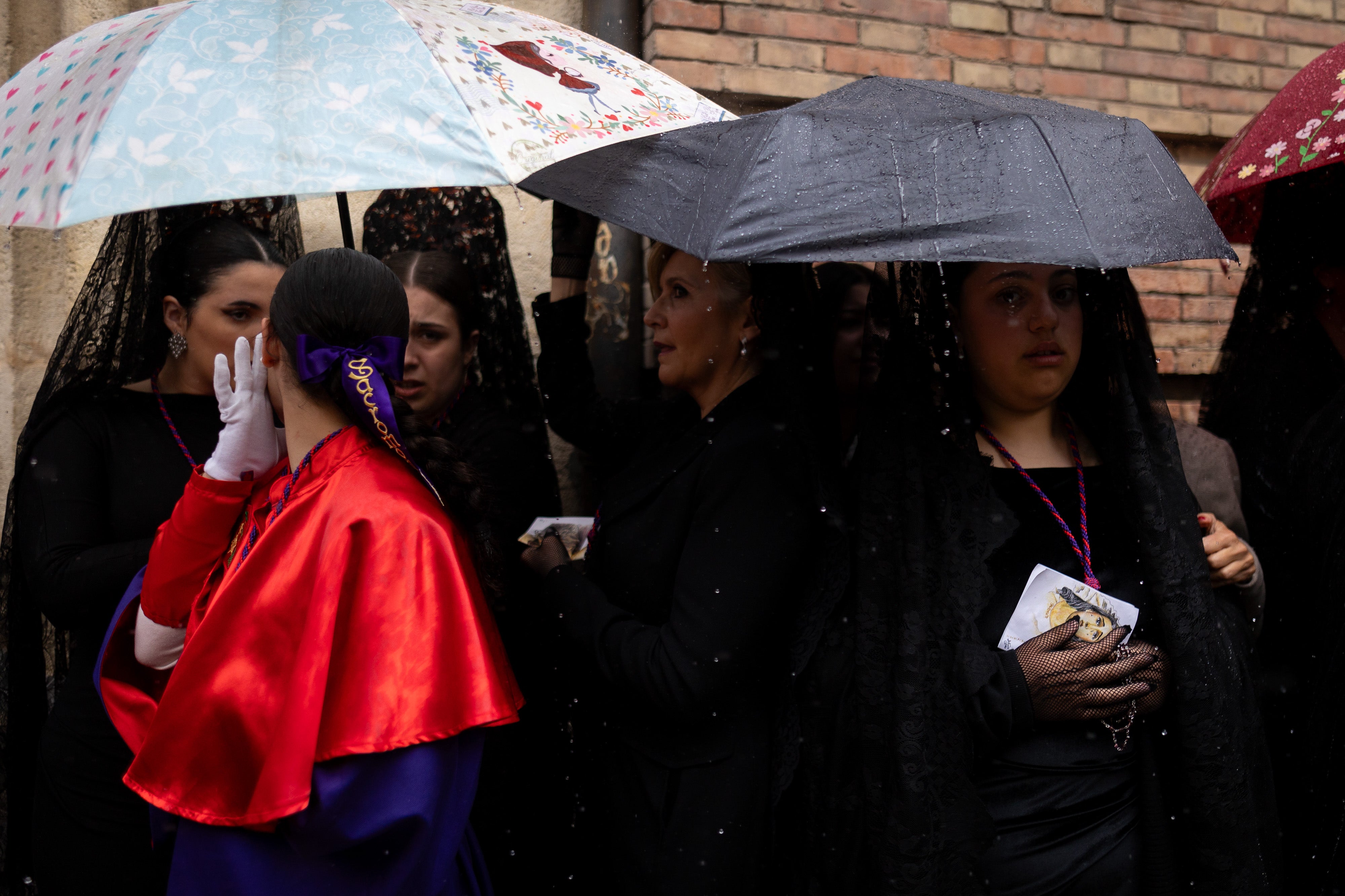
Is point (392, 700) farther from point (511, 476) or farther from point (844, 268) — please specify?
point (844, 268)

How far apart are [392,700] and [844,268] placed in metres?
1.95

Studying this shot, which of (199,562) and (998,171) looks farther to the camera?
(199,562)

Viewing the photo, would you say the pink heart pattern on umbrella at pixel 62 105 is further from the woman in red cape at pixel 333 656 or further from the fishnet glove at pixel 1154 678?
the fishnet glove at pixel 1154 678

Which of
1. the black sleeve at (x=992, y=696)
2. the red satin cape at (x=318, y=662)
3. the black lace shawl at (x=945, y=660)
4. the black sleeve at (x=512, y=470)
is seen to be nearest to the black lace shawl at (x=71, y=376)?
the black sleeve at (x=512, y=470)

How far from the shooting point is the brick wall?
3324 mm

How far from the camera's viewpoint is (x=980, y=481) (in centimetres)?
198

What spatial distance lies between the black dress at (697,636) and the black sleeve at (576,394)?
0.55m

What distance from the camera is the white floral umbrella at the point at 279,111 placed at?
5.28 feet

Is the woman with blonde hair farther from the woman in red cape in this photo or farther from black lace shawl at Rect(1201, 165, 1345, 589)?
black lace shawl at Rect(1201, 165, 1345, 589)

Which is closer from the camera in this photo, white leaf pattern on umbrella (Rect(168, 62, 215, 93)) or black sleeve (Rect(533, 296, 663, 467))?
white leaf pattern on umbrella (Rect(168, 62, 215, 93))

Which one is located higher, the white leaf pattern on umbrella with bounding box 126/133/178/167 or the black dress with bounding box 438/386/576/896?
the white leaf pattern on umbrella with bounding box 126/133/178/167

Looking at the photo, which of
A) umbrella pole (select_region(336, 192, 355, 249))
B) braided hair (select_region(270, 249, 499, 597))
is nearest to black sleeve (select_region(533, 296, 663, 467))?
umbrella pole (select_region(336, 192, 355, 249))

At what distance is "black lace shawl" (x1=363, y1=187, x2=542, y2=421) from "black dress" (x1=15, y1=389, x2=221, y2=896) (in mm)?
796

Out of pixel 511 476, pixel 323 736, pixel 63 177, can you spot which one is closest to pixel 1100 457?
pixel 511 476
